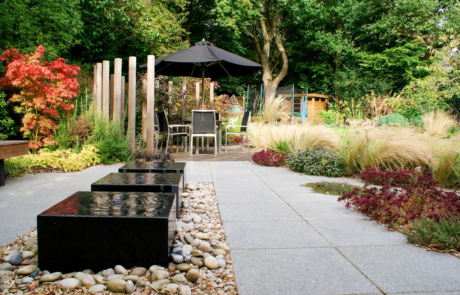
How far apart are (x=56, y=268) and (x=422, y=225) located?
2043 mm

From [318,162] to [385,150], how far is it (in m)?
0.87

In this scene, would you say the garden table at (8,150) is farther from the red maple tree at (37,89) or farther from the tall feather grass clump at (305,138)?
the tall feather grass clump at (305,138)

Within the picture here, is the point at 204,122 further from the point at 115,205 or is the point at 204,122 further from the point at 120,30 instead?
the point at 120,30

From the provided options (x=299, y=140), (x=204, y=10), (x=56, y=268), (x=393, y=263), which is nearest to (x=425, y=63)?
(x=204, y=10)

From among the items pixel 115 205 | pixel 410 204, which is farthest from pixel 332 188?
pixel 115 205

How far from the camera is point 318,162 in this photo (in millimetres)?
4797

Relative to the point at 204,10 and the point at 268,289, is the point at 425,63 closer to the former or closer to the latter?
the point at 204,10

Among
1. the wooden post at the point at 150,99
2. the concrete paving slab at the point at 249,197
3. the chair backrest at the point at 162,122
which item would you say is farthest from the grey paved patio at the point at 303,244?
the chair backrest at the point at 162,122

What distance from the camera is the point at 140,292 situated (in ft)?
4.76

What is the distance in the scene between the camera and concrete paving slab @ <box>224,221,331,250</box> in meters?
2.05

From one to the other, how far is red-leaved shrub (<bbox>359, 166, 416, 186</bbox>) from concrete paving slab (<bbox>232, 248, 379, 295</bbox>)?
7.20ft

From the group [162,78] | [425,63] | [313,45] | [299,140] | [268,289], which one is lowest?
[268,289]

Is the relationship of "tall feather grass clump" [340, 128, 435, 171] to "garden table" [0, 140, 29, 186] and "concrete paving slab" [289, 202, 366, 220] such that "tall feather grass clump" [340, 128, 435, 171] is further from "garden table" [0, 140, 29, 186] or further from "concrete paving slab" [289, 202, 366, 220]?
"garden table" [0, 140, 29, 186]

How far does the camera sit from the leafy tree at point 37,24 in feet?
20.4
